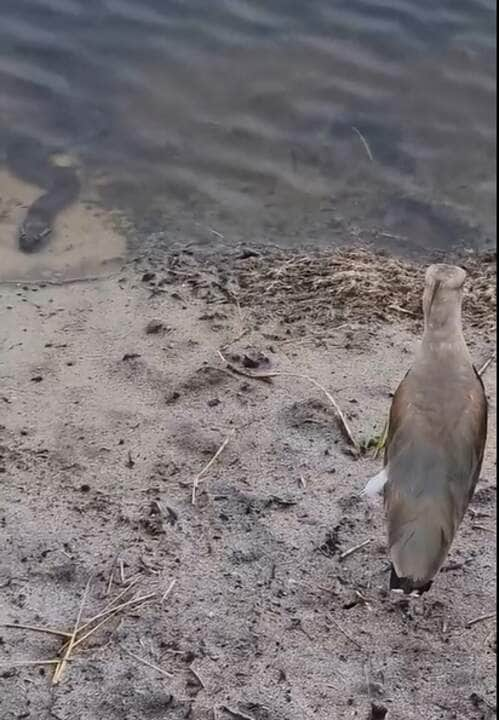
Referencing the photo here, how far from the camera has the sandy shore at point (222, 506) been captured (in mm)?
3500

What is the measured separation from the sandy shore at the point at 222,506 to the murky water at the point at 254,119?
66 centimetres

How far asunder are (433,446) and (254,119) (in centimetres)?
344

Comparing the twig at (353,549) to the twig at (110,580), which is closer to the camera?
the twig at (110,580)

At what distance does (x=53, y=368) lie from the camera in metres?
4.73

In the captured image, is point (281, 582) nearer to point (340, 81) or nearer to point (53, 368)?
point (53, 368)

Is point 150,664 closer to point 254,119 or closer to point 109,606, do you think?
point 109,606

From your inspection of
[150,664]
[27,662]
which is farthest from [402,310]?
[27,662]

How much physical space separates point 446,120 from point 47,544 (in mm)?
Answer: 4035

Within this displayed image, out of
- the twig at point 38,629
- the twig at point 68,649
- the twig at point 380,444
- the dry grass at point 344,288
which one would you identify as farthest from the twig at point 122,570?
the dry grass at point 344,288

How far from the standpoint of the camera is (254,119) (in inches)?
271

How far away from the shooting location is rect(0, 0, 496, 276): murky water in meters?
6.07

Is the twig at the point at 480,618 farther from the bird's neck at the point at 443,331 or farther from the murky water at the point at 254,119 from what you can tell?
the murky water at the point at 254,119

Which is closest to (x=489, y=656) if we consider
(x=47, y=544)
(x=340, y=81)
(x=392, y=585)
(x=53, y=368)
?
(x=392, y=585)

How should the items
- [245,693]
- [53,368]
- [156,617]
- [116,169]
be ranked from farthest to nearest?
[116,169] → [53,368] → [156,617] → [245,693]
